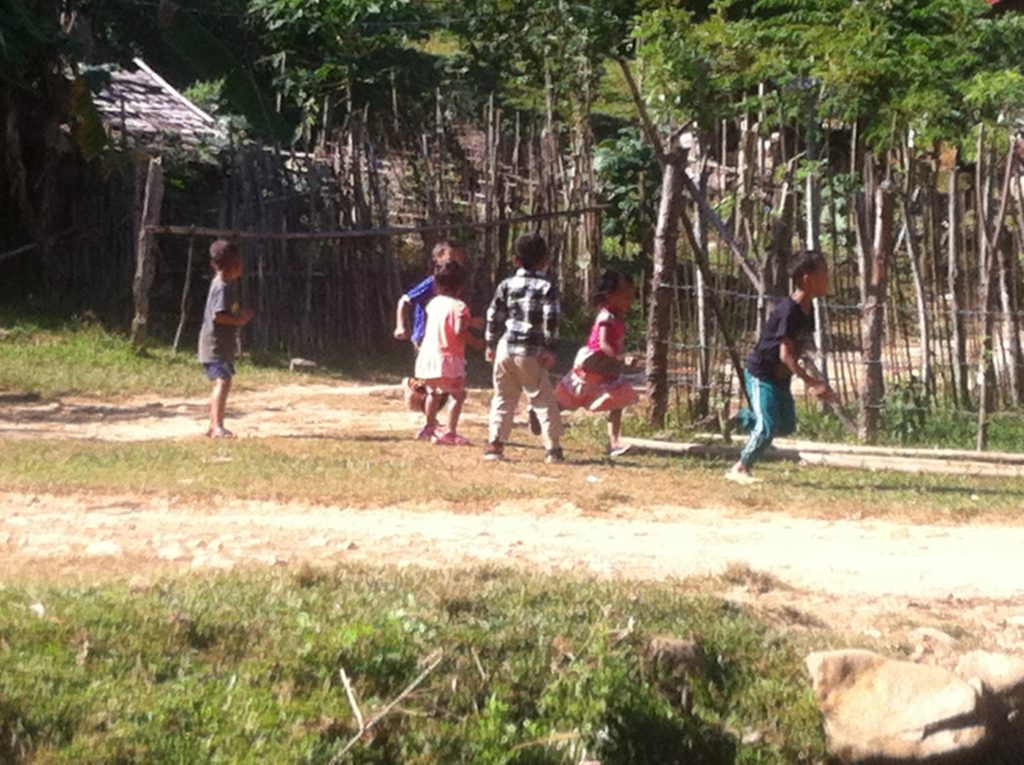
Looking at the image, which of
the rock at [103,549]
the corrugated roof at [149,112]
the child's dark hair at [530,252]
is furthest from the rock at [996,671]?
the corrugated roof at [149,112]

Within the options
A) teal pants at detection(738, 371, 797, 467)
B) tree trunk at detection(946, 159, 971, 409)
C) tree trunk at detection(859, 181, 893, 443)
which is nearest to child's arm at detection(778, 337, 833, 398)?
teal pants at detection(738, 371, 797, 467)

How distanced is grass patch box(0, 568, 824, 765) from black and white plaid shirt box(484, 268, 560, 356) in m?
3.74

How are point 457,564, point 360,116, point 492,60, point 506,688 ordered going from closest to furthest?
1. point 506,688
2. point 457,564
3. point 360,116
4. point 492,60

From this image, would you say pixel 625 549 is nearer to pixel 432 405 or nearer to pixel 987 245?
pixel 432 405

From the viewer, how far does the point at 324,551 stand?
7168 mm

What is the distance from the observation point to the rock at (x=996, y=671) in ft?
19.0

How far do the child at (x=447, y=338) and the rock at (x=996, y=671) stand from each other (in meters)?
5.09

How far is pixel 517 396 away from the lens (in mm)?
10141

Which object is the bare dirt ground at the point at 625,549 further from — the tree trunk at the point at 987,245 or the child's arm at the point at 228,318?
the tree trunk at the point at 987,245

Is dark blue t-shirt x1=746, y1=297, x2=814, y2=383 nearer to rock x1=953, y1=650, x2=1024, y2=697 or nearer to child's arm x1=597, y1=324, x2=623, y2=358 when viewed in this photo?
child's arm x1=597, y1=324, x2=623, y2=358

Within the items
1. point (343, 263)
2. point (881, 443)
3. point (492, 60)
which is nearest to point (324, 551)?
point (881, 443)

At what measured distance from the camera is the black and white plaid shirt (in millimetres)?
9883

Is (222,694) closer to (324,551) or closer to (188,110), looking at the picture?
(324,551)

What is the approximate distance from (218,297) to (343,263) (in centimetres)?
492
